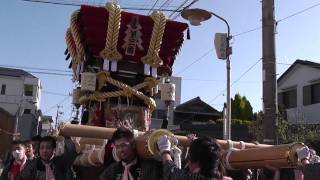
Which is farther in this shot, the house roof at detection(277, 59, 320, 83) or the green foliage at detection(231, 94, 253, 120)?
the green foliage at detection(231, 94, 253, 120)

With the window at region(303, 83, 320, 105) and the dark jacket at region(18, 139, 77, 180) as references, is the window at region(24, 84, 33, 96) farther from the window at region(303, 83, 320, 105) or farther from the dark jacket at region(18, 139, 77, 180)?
the dark jacket at region(18, 139, 77, 180)

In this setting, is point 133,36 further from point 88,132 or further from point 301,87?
point 301,87

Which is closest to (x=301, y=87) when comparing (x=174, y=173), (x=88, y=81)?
(x=88, y=81)

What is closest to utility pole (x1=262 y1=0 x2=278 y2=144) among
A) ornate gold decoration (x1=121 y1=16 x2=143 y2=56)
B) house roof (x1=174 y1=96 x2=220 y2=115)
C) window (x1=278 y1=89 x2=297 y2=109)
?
ornate gold decoration (x1=121 y1=16 x2=143 y2=56)

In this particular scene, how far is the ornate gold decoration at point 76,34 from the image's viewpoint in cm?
519

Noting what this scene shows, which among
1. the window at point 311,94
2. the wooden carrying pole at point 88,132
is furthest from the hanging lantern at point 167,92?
the window at point 311,94

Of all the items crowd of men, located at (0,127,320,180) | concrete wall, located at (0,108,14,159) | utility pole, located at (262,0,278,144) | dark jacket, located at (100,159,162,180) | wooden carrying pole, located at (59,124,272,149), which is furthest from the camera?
concrete wall, located at (0,108,14,159)

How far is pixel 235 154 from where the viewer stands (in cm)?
315

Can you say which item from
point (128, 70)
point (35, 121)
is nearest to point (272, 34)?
point (128, 70)

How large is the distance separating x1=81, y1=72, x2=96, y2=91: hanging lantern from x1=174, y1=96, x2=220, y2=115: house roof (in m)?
30.7

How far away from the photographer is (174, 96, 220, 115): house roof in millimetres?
35847

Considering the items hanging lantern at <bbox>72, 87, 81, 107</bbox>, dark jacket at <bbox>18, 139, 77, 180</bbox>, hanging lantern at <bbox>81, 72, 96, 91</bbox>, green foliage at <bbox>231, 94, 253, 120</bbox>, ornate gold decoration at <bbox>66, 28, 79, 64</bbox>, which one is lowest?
dark jacket at <bbox>18, 139, 77, 180</bbox>

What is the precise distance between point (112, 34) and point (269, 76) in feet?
7.89

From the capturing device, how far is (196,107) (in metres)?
36.2
